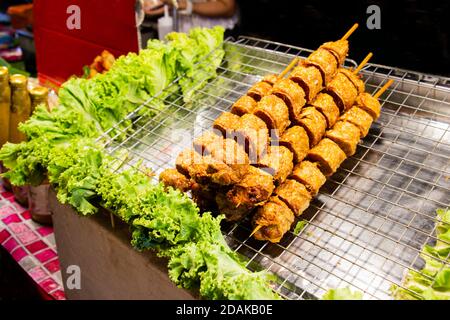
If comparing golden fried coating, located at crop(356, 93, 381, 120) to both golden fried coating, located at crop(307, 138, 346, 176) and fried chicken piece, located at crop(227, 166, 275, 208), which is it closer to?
golden fried coating, located at crop(307, 138, 346, 176)

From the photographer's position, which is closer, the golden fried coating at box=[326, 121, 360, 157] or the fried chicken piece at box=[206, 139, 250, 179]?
the fried chicken piece at box=[206, 139, 250, 179]

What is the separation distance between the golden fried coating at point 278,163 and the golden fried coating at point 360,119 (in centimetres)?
59

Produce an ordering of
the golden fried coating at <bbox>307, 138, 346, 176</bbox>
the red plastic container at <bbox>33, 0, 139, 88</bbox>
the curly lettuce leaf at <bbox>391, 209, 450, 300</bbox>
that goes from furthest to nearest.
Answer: the red plastic container at <bbox>33, 0, 139, 88</bbox>
the golden fried coating at <bbox>307, 138, 346, 176</bbox>
the curly lettuce leaf at <bbox>391, 209, 450, 300</bbox>

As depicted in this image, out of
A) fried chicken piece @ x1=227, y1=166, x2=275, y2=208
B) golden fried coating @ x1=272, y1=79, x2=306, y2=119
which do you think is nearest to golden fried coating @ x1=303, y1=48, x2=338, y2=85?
golden fried coating @ x1=272, y1=79, x2=306, y2=119

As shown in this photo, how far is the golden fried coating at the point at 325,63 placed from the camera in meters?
3.20

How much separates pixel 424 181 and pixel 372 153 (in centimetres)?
45

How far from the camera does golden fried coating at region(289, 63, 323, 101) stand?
3.10m

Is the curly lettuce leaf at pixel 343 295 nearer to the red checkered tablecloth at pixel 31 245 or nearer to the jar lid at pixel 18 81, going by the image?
the red checkered tablecloth at pixel 31 245

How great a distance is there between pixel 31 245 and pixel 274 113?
241 cm

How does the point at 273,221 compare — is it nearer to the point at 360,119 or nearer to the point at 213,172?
the point at 213,172

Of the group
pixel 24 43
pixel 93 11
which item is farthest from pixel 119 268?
pixel 24 43

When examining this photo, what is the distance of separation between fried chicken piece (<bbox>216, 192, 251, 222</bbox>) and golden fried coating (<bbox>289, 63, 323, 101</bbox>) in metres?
1.05

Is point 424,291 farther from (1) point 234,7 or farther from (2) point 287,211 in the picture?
(1) point 234,7

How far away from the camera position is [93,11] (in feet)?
14.8
